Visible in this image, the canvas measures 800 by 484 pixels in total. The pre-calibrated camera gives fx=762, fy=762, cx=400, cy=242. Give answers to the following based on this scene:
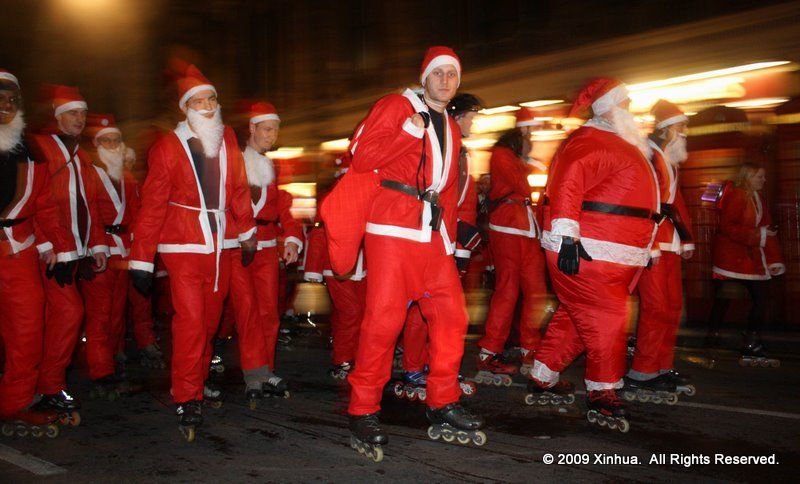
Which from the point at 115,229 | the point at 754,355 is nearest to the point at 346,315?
the point at 115,229

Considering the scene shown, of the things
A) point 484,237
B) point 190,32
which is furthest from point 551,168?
point 190,32

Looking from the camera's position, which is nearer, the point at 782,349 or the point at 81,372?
the point at 81,372

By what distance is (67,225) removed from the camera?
18.2ft

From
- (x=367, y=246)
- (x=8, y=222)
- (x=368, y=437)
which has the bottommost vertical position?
(x=368, y=437)

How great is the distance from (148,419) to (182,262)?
127 centimetres

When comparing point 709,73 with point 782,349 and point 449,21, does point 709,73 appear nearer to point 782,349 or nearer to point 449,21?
point 782,349

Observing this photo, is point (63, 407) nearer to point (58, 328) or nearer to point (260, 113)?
point (58, 328)

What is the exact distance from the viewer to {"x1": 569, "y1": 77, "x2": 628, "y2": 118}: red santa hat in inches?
200

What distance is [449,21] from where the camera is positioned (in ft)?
51.9

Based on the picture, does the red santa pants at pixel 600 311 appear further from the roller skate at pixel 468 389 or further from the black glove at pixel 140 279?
the black glove at pixel 140 279

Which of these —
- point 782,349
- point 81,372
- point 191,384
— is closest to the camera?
point 191,384

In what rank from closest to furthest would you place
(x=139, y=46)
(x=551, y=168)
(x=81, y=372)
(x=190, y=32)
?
(x=551, y=168), (x=81, y=372), (x=190, y=32), (x=139, y=46)

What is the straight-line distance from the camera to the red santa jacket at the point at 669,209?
5.75 meters

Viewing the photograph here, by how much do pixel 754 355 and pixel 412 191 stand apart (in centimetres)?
477
